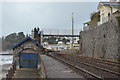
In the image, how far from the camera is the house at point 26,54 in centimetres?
2758

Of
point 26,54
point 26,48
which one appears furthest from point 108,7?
point 26,54

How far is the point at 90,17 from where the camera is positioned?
158 ft

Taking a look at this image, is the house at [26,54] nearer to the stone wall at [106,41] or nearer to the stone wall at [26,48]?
the stone wall at [26,48]

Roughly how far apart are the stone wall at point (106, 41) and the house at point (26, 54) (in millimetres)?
8608

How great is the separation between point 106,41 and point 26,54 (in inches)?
418

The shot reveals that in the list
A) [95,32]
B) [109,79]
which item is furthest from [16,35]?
Answer: [109,79]

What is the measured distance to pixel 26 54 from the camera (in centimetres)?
2792

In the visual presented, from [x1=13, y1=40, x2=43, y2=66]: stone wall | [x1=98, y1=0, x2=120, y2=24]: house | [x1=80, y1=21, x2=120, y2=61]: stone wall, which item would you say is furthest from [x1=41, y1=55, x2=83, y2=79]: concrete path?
[x1=98, y1=0, x2=120, y2=24]: house

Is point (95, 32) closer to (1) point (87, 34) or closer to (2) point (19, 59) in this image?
(1) point (87, 34)

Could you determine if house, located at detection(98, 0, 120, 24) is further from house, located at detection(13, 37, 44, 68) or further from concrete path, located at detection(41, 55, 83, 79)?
concrete path, located at detection(41, 55, 83, 79)

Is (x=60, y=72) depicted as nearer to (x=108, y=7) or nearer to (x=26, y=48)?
(x=26, y=48)

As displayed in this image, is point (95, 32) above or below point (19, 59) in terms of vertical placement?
above

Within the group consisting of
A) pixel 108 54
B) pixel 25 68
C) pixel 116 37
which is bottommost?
pixel 25 68

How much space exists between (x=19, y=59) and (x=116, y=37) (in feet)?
41.8
